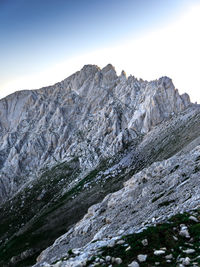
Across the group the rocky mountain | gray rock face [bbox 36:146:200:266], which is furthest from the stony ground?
gray rock face [bbox 36:146:200:266]

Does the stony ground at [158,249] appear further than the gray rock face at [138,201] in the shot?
No

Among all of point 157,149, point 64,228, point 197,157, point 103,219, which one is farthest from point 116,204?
point 157,149

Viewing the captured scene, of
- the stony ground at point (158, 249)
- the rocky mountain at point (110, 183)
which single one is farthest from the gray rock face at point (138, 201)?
the stony ground at point (158, 249)

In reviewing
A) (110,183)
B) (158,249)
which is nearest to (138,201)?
(158,249)

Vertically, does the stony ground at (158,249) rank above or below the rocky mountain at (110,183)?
above

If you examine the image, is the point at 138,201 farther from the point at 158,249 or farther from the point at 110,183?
the point at 110,183

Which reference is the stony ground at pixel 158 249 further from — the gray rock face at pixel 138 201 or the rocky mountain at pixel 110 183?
the gray rock face at pixel 138 201

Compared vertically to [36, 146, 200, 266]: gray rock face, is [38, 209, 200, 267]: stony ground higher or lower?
higher

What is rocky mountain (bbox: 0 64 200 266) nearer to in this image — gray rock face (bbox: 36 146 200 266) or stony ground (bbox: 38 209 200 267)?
gray rock face (bbox: 36 146 200 266)

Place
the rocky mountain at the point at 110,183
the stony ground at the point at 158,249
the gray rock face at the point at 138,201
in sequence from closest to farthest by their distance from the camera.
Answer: the stony ground at the point at 158,249, the gray rock face at the point at 138,201, the rocky mountain at the point at 110,183

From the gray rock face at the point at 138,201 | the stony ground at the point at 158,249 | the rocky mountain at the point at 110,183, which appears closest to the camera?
the stony ground at the point at 158,249

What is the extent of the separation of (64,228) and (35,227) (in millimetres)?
24598

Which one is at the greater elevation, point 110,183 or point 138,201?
point 138,201

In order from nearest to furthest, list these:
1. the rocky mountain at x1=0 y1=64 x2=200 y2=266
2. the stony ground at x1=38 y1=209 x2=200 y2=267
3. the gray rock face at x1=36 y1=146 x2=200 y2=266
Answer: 1. the stony ground at x1=38 y1=209 x2=200 y2=267
2. the gray rock face at x1=36 y1=146 x2=200 y2=266
3. the rocky mountain at x1=0 y1=64 x2=200 y2=266
